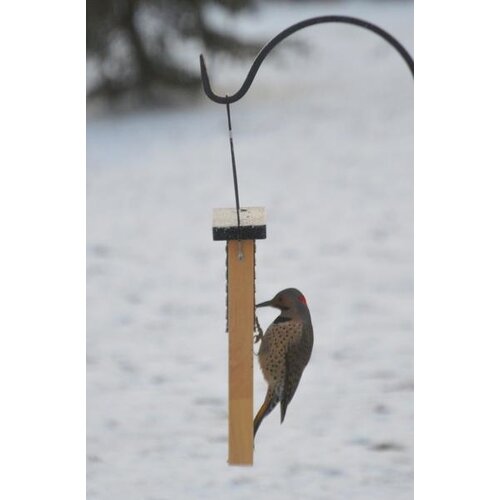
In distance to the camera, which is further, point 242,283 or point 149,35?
point 149,35

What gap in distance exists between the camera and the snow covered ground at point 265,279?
354cm

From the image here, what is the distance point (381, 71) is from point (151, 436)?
6.35m

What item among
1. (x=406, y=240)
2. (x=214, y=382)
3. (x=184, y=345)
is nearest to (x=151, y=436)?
(x=214, y=382)

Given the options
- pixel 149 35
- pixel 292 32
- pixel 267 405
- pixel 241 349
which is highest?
pixel 149 35

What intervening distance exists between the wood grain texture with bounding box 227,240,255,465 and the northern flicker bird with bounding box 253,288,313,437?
1.4 inches

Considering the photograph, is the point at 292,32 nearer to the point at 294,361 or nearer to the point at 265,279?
the point at 294,361

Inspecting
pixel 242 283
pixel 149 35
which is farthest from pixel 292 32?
pixel 149 35

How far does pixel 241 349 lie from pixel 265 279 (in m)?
3.49

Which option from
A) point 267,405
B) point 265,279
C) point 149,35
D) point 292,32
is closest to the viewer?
point 292,32

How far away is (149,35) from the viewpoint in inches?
287

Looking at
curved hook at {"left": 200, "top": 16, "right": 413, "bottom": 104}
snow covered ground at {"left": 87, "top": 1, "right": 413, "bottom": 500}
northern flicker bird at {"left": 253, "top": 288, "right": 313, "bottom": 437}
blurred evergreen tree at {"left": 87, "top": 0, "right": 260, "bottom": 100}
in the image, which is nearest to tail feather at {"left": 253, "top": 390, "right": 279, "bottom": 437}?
northern flicker bird at {"left": 253, "top": 288, "right": 313, "bottom": 437}

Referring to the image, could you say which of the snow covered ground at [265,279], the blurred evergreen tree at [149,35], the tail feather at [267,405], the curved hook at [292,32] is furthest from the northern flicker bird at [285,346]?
the blurred evergreen tree at [149,35]

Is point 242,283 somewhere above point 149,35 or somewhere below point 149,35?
below

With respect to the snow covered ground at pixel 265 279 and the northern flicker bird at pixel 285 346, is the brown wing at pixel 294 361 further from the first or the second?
the snow covered ground at pixel 265 279
